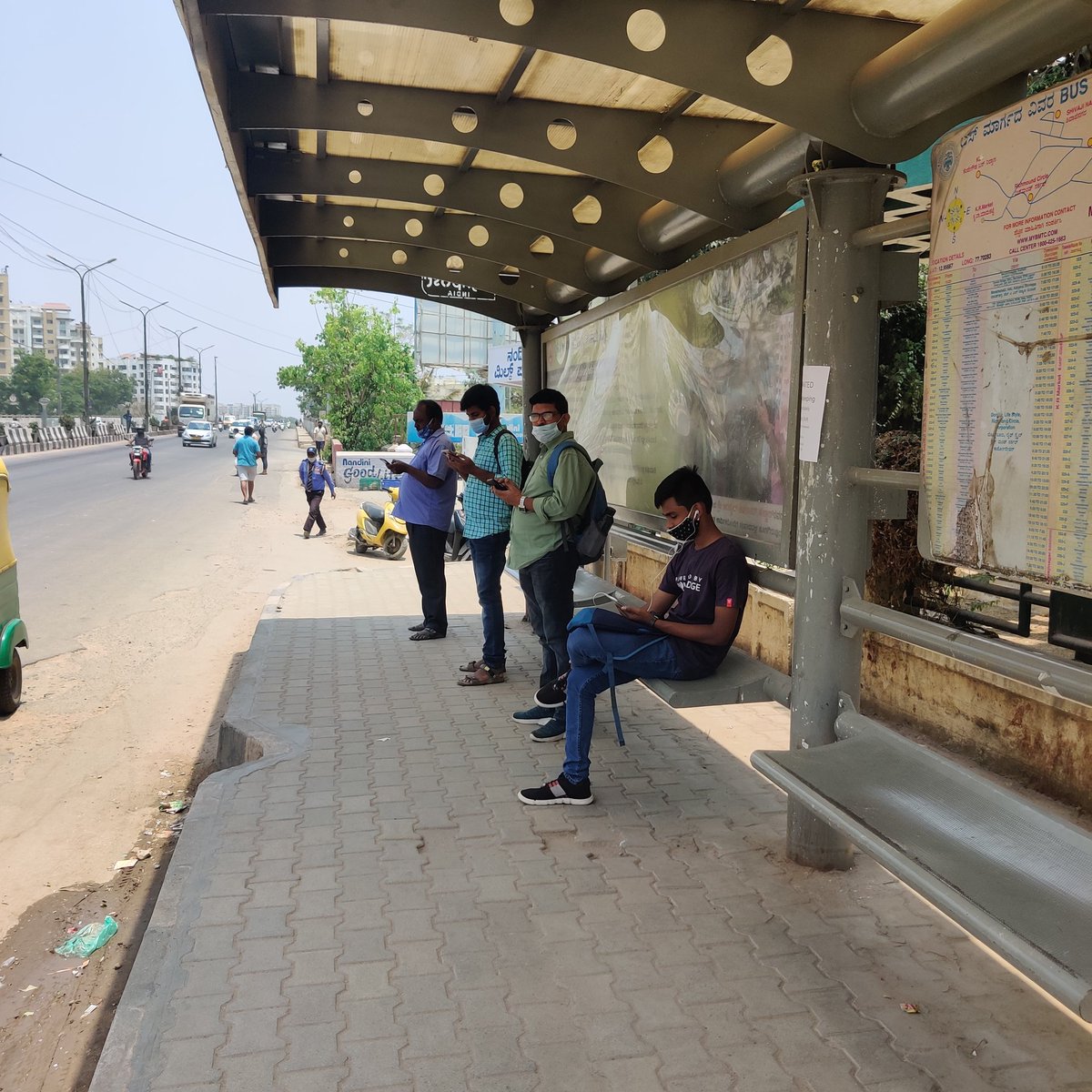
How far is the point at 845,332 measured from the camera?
3.38 meters

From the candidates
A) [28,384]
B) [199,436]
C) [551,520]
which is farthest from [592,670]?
[28,384]

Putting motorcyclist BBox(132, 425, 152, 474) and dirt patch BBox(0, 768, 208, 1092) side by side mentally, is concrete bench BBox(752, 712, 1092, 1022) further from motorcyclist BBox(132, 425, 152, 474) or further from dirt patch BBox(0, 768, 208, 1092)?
motorcyclist BBox(132, 425, 152, 474)

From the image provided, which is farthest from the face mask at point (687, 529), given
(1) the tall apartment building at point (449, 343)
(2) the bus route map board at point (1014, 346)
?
(1) the tall apartment building at point (449, 343)

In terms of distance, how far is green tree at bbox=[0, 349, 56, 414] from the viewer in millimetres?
86625

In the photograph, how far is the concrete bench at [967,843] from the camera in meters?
2.02

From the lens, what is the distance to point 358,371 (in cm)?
2970

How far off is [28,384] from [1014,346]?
318ft

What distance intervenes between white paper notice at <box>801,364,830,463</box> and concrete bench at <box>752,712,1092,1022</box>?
3.18 ft

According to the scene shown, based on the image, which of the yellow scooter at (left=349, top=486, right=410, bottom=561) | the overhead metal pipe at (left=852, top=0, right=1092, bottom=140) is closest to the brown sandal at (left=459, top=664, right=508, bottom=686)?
the overhead metal pipe at (left=852, top=0, right=1092, bottom=140)

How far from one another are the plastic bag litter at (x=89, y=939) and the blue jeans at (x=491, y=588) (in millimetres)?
3027

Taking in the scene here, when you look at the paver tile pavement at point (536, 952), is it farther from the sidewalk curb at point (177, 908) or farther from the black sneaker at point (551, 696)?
the black sneaker at point (551, 696)

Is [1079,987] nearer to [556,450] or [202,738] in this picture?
[556,450]

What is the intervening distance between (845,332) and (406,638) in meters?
5.41

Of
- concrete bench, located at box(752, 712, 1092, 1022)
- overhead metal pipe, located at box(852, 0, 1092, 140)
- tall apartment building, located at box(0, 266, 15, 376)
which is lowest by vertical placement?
concrete bench, located at box(752, 712, 1092, 1022)
